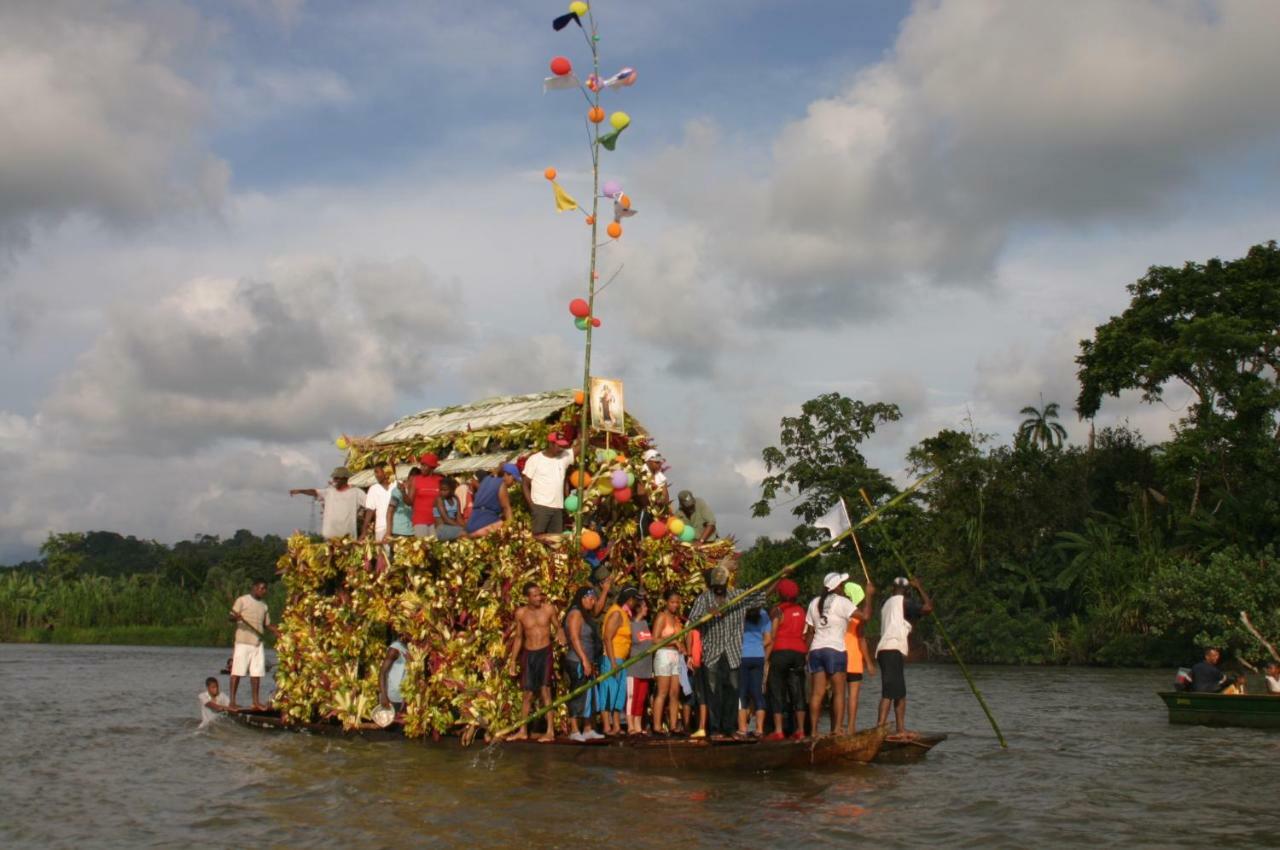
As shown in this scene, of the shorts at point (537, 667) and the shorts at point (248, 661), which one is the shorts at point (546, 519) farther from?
the shorts at point (248, 661)

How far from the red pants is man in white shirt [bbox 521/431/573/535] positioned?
6.04 ft

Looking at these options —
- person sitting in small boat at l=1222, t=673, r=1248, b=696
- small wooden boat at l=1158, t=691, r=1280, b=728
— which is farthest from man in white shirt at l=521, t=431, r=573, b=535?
person sitting in small boat at l=1222, t=673, r=1248, b=696

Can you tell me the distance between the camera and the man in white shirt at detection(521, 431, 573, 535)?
525 inches

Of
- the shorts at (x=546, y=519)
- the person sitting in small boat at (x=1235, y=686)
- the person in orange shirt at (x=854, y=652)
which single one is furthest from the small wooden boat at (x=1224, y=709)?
the shorts at (x=546, y=519)

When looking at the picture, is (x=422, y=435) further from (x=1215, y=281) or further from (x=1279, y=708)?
(x=1215, y=281)

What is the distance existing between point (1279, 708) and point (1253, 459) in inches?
620

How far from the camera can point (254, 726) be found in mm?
16016

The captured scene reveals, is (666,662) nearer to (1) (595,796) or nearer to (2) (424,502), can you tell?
(1) (595,796)

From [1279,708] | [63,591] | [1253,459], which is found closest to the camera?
[1279,708]

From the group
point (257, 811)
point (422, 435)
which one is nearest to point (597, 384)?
Answer: point (422, 435)

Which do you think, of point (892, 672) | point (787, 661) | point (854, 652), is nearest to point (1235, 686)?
point (892, 672)

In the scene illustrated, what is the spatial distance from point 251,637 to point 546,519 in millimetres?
5592

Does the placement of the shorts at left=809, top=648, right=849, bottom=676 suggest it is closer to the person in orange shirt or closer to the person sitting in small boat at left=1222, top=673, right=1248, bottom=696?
the person in orange shirt

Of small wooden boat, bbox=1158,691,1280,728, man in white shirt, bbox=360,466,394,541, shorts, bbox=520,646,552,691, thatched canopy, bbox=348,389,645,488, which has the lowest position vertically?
small wooden boat, bbox=1158,691,1280,728
